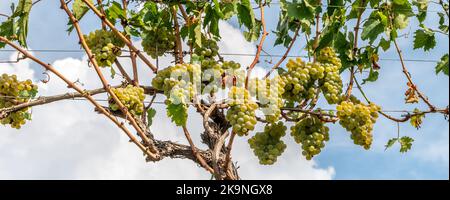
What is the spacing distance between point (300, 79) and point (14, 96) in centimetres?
150

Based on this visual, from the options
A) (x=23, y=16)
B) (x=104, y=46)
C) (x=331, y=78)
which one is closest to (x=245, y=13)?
(x=331, y=78)

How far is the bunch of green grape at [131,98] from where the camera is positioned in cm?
274

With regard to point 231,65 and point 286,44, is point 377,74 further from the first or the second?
point 231,65

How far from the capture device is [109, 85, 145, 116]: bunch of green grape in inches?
108

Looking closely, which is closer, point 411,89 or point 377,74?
point 411,89

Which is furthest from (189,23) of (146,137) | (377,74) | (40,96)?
(377,74)

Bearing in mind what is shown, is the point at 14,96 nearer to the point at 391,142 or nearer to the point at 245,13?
the point at 245,13

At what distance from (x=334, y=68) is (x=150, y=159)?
100 cm

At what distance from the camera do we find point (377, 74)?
3.14 m

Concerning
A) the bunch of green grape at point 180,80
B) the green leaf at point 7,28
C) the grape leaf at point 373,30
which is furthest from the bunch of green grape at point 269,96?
the green leaf at point 7,28

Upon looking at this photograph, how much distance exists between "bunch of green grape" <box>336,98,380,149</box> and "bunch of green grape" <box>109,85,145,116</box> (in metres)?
0.95

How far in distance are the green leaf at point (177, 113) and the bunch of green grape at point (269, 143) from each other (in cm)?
44

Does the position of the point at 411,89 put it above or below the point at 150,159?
above
